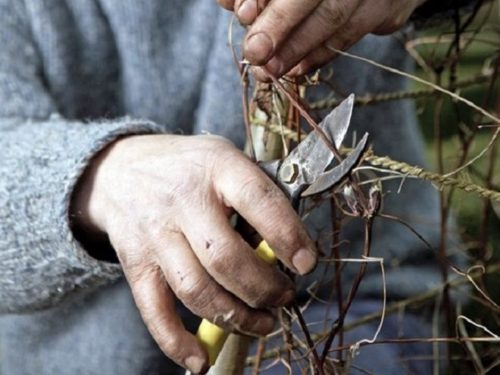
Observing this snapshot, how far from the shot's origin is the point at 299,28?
503 mm

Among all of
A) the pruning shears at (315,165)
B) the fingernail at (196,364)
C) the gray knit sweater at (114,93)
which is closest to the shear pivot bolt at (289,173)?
the pruning shears at (315,165)

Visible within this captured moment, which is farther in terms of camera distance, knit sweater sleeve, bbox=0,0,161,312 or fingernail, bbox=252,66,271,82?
knit sweater sleeve, bbox=0,0,161,312

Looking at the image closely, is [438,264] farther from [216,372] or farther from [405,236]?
[216,372]

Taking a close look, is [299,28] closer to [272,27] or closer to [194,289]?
[272,27]

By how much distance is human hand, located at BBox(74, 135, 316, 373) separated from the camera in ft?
1.63

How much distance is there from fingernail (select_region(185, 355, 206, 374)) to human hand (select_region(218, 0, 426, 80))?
0.16 metres

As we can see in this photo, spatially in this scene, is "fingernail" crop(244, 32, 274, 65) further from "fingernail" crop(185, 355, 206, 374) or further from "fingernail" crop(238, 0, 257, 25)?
"fingernail" crop(185, 355, 206, 374)

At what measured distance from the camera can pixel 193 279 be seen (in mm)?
523

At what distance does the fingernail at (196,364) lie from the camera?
53 centimetres

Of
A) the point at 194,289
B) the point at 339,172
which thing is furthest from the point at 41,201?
the point at 339,172

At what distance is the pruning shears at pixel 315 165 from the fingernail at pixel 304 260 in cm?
3

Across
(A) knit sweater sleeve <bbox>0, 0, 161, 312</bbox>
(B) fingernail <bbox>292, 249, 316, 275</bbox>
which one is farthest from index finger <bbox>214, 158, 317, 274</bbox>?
(A) knit sweater sleeve <bbox>0, 0, 161, 312</bbox>

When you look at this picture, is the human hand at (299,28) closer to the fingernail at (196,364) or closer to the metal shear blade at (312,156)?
the metal shear blade at (312,156)

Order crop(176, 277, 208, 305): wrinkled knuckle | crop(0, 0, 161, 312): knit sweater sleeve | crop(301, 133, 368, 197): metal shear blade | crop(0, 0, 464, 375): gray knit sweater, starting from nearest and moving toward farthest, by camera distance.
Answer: crop(301, 133, 368, 197): metal shear blade, crop(176, 277, 208, 305): wrinkled knuckle, crop(0, 0, 161, 312): knit sweater sleeve, crop(0, 0, 464, 375): gray knit sweater
